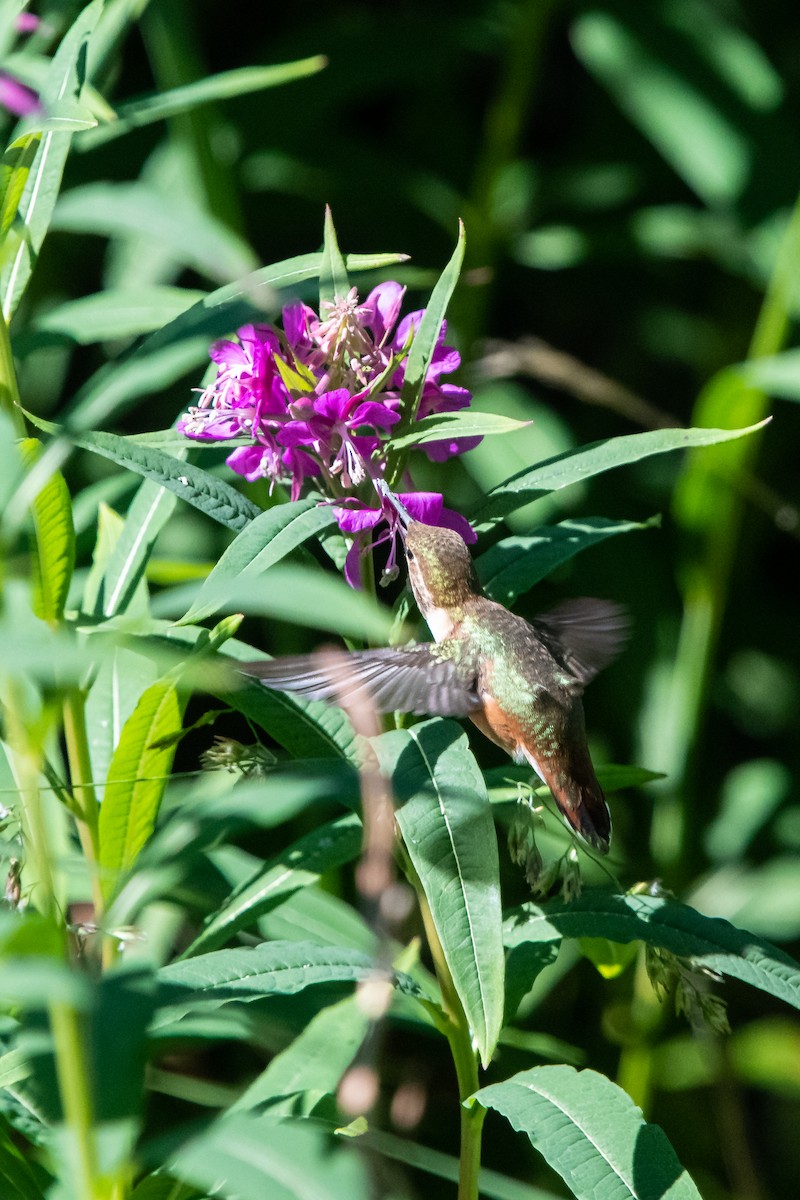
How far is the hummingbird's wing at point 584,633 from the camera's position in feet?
5.22

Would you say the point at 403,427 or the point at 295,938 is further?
the point at 295,938

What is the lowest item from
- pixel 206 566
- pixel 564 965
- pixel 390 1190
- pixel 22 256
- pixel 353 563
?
pixel 564 965

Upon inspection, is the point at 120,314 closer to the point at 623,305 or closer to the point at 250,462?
the point at 250,462

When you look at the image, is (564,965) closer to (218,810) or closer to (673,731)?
(673,731)

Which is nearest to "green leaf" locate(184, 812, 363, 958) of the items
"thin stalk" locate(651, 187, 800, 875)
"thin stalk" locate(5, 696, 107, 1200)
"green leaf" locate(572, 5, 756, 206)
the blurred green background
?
"thin stalk" locate(5, 696, 107, 1200)

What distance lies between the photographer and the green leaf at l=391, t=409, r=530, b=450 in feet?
3.88

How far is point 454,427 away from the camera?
47.4 inches

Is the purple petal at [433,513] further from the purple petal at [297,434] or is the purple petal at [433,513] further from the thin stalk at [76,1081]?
the thin stalk at [76,1081]

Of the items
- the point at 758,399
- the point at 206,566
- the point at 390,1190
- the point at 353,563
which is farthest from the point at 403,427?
the point at 758,399

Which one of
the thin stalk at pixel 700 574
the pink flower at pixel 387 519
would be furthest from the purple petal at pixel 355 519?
the thin stalk at pixel 700 574

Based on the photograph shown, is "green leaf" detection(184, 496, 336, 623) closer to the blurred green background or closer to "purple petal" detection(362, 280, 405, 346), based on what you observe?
"purple petal" detection(362, 280, 405, 346)

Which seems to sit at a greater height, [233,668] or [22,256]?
[22,256]

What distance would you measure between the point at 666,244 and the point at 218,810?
8.13ft

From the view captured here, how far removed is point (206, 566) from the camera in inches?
64.9
